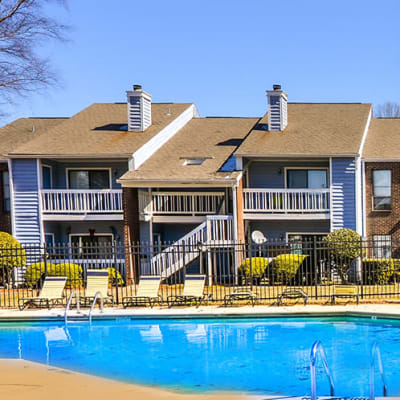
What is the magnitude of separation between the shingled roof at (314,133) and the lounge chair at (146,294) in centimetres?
778

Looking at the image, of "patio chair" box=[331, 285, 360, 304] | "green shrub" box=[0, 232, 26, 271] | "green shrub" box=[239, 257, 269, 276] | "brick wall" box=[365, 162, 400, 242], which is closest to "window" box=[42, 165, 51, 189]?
"green shrub" box=[0, 232, 26, 271]

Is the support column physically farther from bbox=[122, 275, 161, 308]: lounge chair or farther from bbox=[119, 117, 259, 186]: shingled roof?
bbox=[122, 275, 161, 308]: lounge chair

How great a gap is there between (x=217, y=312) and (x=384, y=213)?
1154 cm

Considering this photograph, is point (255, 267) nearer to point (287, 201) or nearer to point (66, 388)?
point (287, 201)

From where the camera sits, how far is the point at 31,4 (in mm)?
25734

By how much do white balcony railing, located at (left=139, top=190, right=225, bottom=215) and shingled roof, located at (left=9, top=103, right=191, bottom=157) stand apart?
225cm

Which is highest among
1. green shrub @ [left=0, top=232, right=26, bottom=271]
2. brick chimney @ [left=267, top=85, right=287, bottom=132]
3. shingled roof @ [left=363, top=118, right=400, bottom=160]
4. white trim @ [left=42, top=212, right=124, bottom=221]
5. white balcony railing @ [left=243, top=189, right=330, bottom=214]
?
brick chimney @ [left=267, top=85, right=287, bottom=132]

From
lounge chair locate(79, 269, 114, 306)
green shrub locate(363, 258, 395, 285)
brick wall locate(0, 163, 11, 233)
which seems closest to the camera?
lounge chair locate(79, 269, 114, 306)

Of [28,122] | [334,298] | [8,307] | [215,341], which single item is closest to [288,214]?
[334,298]

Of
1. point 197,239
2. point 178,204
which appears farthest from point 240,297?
point 178,204

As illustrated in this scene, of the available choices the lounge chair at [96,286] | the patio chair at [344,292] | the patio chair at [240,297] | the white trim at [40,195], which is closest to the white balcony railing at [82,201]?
the white trim at [40,195]

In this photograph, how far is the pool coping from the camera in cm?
1653

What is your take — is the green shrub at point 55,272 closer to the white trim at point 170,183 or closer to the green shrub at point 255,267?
the white trim at point 170,183

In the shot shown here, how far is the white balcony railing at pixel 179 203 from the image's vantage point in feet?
80.0
